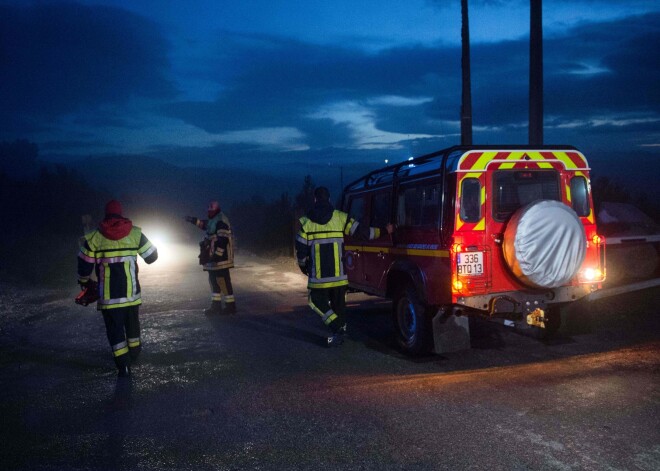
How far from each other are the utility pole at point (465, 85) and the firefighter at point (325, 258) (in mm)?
8166

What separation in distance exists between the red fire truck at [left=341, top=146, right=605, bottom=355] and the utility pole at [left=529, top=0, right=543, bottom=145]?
5.42m

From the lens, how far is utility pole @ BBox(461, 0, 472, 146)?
14.2m

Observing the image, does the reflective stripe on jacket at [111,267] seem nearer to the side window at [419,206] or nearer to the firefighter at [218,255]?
the firefighter at [218,255]

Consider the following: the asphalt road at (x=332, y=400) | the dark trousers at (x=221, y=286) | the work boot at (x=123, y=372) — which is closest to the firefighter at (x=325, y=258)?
the asphalt road at (x=332, y=400)

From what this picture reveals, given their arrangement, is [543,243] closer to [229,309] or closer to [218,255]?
[218,255]

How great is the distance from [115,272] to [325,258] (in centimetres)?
246

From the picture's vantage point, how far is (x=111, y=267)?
6156mm

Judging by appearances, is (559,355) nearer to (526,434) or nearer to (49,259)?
(526,434)

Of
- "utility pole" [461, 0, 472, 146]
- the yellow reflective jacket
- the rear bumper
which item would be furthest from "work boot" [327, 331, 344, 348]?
"utility pole" [461, 0, 472, 146]

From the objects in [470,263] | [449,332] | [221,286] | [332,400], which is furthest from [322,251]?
[221,286]

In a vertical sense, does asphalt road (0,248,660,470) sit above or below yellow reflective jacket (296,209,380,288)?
below

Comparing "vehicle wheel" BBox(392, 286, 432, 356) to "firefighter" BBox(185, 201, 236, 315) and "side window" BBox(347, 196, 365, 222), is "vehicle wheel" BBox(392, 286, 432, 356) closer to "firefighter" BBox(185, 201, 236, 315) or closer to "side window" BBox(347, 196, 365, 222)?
"side window" BBox(347, 196, 365, 222)

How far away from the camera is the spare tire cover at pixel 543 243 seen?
553 cm

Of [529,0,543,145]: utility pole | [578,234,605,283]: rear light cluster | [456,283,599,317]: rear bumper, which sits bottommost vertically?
[456,283,599,317]: rear bumper
